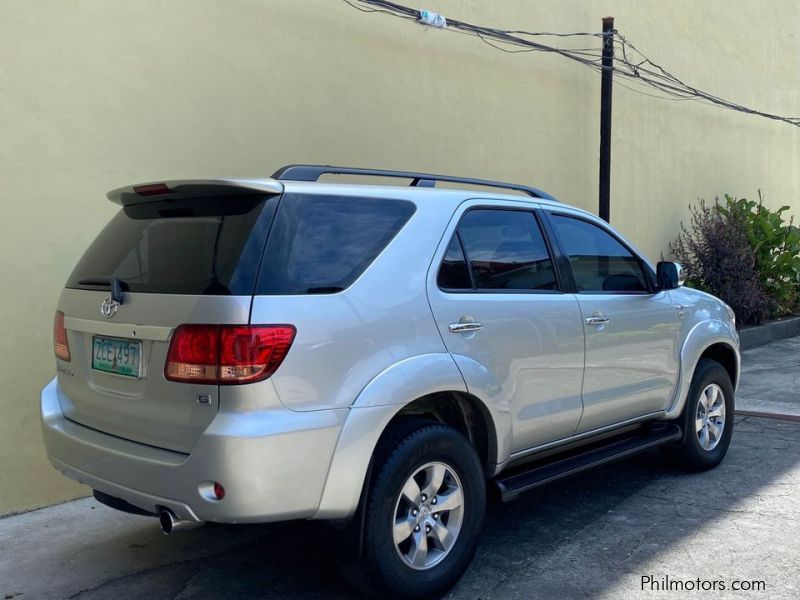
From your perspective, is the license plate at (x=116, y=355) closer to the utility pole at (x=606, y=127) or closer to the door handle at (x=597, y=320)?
the door handle at (x=597, y=320)

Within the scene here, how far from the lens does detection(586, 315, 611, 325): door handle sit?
4.45 m

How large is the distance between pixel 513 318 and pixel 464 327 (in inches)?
15.1

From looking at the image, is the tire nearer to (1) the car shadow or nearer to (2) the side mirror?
(1) the car shadow

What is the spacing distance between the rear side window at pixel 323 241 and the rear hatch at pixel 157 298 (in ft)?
0.23

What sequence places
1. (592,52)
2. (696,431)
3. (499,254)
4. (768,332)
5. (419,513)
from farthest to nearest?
(768,332)
(592,52)
(696,431)
(499,254)
(419,513)

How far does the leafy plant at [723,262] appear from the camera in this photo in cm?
1146

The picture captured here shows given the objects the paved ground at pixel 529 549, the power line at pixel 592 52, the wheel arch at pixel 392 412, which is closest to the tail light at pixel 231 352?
the wheel arch at pixel 392 412

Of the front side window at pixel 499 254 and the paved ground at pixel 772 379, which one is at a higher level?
the front side window at pixel 499 254

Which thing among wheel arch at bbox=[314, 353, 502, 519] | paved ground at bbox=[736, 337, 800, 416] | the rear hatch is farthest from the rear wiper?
paved ground at bbox=[736, 337, 800, 416]

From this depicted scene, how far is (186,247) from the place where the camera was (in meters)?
3.30

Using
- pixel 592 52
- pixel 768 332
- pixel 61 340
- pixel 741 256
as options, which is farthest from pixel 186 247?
pixel 768 332

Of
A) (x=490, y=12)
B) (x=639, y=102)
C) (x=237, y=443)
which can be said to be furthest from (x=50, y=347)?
(x=639, y=102)

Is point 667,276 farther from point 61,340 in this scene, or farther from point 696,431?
point 61,340

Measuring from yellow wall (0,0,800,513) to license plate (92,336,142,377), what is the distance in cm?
182
